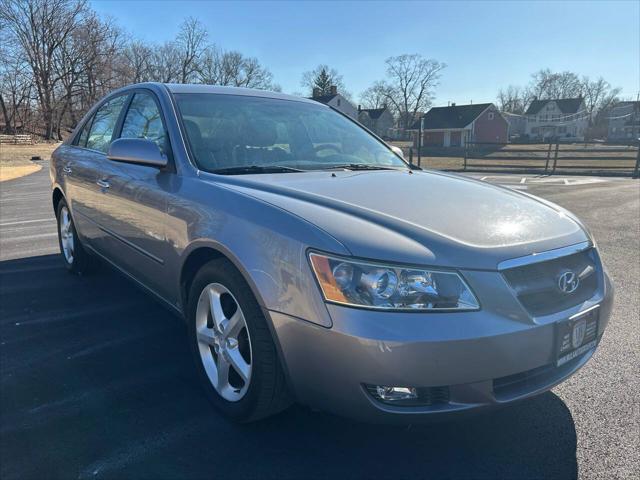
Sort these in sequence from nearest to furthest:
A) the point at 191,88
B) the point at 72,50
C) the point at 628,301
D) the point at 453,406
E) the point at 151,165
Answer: the point at 453,406, the point at 151,165, the point at 191,88, the point at 628,301, the point at 72,50

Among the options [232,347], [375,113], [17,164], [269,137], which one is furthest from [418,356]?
[375,113]

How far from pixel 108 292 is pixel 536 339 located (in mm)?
3654

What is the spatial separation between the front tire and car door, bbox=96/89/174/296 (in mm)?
457

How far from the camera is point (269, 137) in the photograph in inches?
125

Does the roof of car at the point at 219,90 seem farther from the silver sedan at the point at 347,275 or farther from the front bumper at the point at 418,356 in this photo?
the front bumper at the point at 418,356

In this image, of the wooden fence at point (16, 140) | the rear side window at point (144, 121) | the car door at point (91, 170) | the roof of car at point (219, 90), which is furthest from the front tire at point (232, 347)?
the wooden fence at point (16, 140)

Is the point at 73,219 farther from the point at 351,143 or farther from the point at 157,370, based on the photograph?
the point at 351,143

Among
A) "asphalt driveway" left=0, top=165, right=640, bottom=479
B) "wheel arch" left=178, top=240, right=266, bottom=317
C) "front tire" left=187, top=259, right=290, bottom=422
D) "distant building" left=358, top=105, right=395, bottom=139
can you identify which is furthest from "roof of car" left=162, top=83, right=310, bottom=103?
"distant building" left=358, top=105, right=395, bottom=139

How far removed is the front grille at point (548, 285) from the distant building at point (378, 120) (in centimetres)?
7974

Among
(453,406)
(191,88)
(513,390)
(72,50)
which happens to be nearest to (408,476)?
(453,406)

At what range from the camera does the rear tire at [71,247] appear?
4586mm

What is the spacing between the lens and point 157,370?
9.58 feet

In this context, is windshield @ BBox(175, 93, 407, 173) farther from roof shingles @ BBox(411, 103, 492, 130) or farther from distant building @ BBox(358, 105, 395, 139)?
distant building @ BBox(358, 105, 395, 139)

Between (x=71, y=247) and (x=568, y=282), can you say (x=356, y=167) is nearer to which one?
(x=568, y=282)
